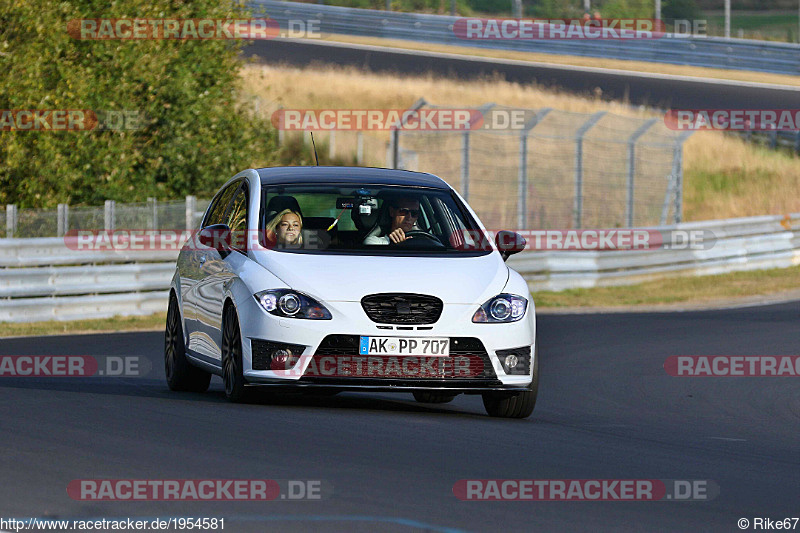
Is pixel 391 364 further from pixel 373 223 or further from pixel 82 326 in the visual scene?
pixel 82 326

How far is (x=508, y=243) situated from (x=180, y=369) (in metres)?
2.71

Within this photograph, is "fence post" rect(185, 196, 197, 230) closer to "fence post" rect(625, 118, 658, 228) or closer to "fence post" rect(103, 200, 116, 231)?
"fence post" rect(103, 200, 116, 231)

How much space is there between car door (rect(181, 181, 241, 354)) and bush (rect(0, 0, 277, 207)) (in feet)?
43.9

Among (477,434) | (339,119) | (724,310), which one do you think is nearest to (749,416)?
(477,434)

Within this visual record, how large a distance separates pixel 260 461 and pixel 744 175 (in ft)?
117

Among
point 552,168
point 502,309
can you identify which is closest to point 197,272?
point 502,309

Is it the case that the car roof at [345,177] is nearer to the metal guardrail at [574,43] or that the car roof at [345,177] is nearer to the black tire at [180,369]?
the black tire at [180,369]

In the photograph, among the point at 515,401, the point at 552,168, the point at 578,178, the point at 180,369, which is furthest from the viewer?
the point at 552,168

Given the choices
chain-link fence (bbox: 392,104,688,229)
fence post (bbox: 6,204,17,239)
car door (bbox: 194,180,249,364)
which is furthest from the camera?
chain-link fence (bbox: 392,104,688,229)

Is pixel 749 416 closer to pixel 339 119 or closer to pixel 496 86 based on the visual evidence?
pixel 339 119

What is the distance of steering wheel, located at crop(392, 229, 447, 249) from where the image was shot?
10242 millimetres

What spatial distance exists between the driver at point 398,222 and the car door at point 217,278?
89 centimetres

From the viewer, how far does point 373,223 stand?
10414 millimetres

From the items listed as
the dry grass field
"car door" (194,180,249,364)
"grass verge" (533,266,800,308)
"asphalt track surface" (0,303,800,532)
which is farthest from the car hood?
the dry grass field
